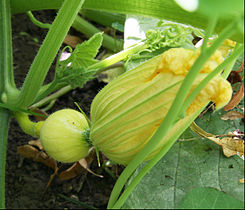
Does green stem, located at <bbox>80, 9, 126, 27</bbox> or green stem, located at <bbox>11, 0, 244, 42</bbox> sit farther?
green stem, located at <bbox>80, 9, 126, 27</bbox>

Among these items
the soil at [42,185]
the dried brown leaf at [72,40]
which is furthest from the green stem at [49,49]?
the dried brown leaf at [72,40]

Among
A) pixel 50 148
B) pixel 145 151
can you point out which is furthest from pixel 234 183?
pixel 50 148

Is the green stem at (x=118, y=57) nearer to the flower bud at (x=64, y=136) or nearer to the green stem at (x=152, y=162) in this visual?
the flower bud at (x=64, y=136)

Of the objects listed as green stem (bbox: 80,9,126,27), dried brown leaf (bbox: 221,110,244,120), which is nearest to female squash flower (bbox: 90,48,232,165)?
dried brown leaf (bbox: 221,110,244,120)

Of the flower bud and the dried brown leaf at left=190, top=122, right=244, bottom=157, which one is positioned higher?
the dried brown leaf at left=190, top=122, right=244, bottom=157

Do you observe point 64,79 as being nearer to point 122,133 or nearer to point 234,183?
point 122,133

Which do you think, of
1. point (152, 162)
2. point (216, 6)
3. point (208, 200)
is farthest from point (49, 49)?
point (216, 6)

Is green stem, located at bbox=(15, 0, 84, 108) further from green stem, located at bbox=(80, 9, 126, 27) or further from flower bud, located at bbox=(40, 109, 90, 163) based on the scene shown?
green stem, located at bbox=(80, 9, 126, 27)

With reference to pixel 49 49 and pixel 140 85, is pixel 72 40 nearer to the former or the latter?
pixel 49 49
